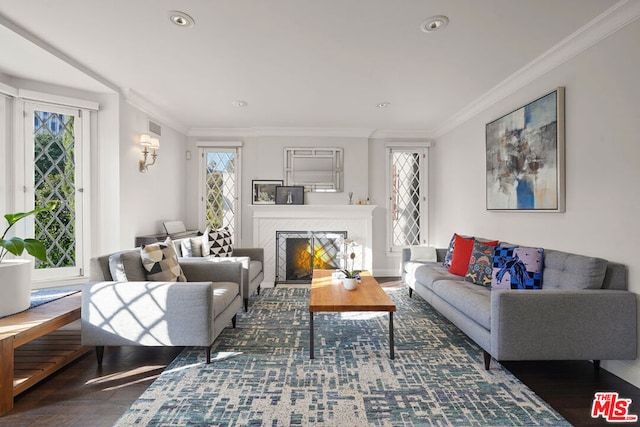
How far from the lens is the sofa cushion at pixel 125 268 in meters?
2.38

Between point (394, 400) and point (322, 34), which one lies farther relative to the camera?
point (322, 34)

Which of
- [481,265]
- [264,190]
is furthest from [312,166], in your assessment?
[481,265]

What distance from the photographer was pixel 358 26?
234 centimetres

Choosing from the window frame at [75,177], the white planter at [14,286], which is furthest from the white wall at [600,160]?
the window frame at [75,177]

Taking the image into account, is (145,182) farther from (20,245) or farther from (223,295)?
(223,295)

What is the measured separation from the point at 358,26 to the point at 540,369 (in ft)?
9.21

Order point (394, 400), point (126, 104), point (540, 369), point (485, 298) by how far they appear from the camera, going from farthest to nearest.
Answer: point (126, 104), point (485, 298), point (540, 369), point (394, 400)

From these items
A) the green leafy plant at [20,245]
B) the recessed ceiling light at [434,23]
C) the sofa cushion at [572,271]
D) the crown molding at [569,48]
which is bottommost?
the sofa cushion at [572,271]

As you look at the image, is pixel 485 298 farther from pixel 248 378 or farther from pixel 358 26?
pixel 358 26

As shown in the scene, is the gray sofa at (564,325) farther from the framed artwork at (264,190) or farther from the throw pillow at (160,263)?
the framed artwork at (264,190)

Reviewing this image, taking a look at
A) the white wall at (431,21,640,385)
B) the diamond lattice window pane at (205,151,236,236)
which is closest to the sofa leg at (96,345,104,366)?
the diamond lattice window pane at (205,151,236,236)

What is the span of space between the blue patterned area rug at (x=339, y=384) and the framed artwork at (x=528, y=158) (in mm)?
1449

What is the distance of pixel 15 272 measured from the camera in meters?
2.20

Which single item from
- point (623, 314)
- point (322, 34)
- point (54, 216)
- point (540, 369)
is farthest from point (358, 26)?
point (54, 216)
